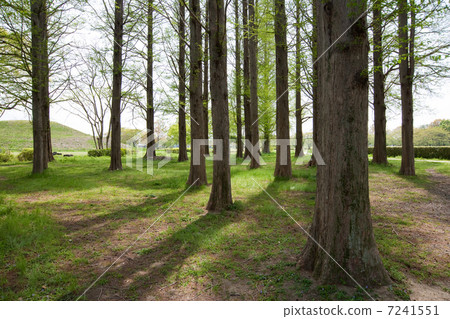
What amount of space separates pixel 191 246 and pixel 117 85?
11360 mm

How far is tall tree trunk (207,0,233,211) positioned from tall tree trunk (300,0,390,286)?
3.09 meters

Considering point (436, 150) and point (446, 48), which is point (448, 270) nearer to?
point (446, 48)

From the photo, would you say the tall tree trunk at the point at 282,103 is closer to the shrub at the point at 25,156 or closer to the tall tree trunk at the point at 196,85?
the tall tree trunk at the point at 196,85

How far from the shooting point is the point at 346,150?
271 cm

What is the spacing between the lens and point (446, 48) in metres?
10.9

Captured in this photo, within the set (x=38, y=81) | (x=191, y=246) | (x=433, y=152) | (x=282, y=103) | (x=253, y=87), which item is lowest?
(x=191, y=246)

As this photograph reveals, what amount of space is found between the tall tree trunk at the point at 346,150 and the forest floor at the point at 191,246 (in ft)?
0.88

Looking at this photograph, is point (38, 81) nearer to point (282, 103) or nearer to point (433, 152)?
point (282, 103)

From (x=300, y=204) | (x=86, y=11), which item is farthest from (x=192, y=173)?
(x=86, y=11)

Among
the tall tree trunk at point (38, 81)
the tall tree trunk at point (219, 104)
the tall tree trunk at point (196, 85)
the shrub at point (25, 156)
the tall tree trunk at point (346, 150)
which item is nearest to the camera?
the tall tree trunk at point (346, 150)

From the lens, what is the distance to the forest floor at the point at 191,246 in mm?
2760

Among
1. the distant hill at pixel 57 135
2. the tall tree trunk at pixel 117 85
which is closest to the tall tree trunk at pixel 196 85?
the tall tree trunk at pixel 117 85

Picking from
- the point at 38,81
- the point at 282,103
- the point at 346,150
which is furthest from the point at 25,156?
the point at 346,150

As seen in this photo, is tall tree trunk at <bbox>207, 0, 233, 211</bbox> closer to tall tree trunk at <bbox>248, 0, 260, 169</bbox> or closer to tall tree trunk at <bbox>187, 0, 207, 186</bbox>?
tall tree trunk at <bbox>187, 0, 207, 186</bbox>
